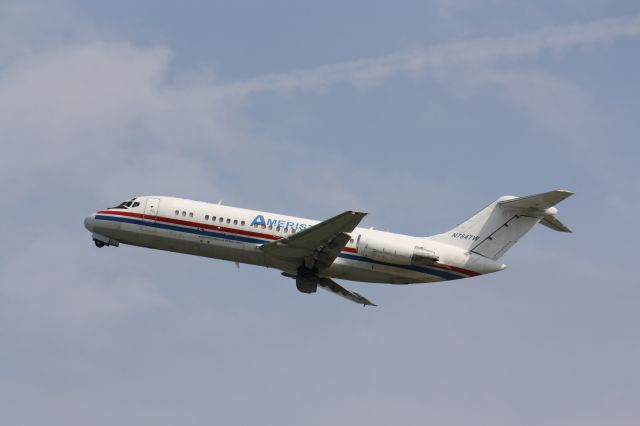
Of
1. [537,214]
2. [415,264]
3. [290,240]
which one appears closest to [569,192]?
[537,214]

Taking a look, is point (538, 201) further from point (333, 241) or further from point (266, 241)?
point (266, 241)

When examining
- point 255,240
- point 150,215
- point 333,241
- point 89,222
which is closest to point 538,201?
point 333,241

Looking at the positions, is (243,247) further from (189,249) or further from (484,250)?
(484,250)

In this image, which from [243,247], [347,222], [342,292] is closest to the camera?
[347,222]

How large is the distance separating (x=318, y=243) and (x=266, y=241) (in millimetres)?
2493

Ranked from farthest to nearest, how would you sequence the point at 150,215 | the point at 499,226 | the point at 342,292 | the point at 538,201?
the point at 342,292 → the point at 150,215 → the point at 499,226 → the point at 538,201

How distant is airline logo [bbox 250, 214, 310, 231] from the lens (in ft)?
134

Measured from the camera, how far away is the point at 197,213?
136 feet

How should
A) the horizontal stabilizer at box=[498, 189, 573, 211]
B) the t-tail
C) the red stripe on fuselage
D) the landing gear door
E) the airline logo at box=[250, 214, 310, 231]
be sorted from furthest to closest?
the landing gear door, the airline logo at box=[250, 214, 310, 231], the t-tail, the red stripe on fuselage, the horizontal stabilizer at box=[498, 189, 573, 211]

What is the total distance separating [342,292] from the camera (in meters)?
44.4

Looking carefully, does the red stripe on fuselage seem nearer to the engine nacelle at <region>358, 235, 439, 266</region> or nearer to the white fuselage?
the white fuselage

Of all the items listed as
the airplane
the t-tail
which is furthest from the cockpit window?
the t-tail

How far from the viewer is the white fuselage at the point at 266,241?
40062 mm

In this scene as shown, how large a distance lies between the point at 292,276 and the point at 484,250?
303 inches
